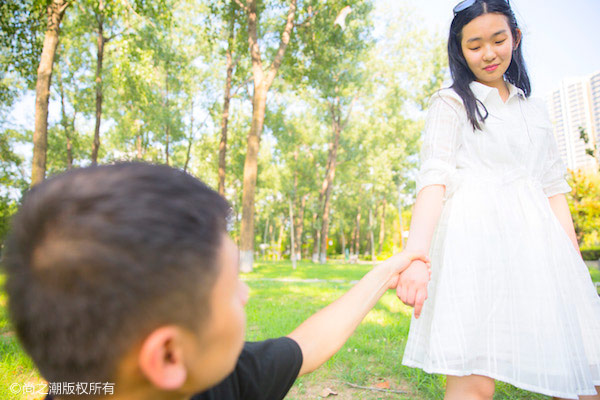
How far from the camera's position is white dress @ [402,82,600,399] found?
146 cm

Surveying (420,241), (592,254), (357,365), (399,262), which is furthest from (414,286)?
(592,254)

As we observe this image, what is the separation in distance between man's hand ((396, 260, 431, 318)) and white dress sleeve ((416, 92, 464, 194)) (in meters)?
0.41

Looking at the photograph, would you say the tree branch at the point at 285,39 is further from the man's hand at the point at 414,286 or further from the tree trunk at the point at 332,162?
the man's hand at the point at 414,286

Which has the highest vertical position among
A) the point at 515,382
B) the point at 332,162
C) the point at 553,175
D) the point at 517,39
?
the point at 332,162

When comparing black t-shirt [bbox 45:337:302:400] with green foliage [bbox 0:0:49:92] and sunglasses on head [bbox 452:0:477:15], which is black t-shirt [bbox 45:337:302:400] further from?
green foliage [bbox 0:0:49:92]

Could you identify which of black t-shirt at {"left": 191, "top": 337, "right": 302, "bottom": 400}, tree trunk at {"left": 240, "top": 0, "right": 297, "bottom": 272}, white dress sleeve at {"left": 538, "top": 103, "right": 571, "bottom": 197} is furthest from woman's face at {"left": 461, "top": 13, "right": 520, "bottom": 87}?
tree trunk at {"left": 240, "top": 0, "right": 297, "bottom": 272}

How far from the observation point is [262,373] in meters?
1.12

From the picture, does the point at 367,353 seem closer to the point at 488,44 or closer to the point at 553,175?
the point at 553,175

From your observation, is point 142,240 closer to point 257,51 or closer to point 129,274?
point 129,274

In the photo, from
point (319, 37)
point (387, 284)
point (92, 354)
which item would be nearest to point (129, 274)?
point (92, 354)

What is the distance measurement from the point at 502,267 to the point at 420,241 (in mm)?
345

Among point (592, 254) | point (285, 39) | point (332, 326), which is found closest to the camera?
point (332, 326)

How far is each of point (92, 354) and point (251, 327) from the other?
173 inches

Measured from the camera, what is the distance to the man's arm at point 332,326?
1.26 m
